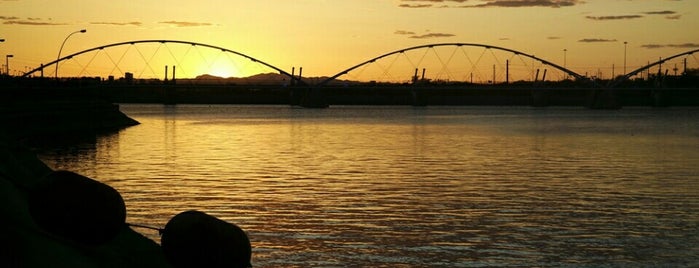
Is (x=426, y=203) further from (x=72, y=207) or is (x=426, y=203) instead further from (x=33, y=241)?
(x=33, y=241)

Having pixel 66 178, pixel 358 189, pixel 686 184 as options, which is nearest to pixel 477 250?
pixel 66 178

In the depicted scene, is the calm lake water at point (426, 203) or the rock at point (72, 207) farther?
the calm lake water at point (426, 203)

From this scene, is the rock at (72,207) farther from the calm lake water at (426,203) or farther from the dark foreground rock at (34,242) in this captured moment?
the calm lake water at (426,203)

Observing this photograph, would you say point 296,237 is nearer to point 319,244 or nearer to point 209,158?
point 319,244

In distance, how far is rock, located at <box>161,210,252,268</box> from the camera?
12.2m

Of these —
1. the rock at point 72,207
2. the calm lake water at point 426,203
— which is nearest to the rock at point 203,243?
the rock at point 72,207

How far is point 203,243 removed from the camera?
40.2ft

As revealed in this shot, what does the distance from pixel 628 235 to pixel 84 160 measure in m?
31.2

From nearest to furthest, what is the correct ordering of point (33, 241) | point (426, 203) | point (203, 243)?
point (33, 241)
point (203, 243)
point (426, 203)

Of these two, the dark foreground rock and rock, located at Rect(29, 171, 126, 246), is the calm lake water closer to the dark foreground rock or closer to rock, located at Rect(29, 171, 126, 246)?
the dark foreground rock

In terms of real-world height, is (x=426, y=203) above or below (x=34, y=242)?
below

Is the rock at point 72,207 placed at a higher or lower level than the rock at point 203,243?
higher

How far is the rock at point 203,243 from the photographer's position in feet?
40.2

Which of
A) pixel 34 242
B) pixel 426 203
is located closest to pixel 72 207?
pixel 34 242
